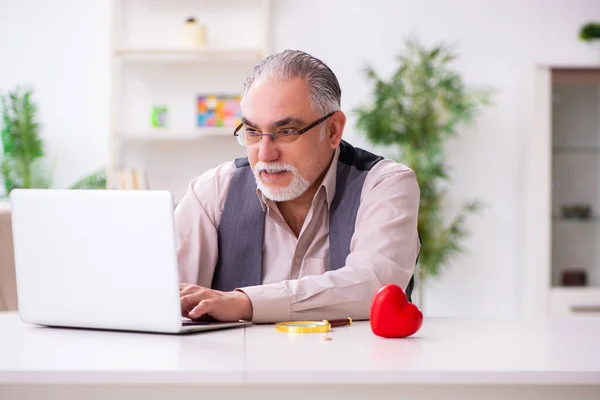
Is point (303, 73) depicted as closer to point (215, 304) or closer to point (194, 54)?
point (215, 304)

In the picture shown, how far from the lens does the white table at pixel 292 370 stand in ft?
3.45

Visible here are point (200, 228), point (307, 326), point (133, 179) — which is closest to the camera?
point (307, 326)

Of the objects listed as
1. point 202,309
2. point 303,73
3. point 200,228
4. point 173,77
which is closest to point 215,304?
point 202,309

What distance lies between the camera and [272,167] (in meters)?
2.10

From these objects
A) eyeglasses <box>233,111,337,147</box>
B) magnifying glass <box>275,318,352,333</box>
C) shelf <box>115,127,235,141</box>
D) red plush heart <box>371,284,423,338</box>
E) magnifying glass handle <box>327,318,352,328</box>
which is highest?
shelf <box>115,127,235,141</box>

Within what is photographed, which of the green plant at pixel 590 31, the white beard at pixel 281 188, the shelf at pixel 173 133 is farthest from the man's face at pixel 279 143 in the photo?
the green plant at pixel 590 31

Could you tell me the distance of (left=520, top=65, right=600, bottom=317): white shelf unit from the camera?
15.7ft

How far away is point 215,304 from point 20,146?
3.51m

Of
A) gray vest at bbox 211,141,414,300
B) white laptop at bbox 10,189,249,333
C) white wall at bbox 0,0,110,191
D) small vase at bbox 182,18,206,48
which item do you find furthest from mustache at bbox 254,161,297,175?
white wall at bbox 0,0,110,191

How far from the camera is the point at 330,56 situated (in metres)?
5.07

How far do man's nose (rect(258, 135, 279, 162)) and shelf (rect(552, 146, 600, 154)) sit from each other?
3188 millimetres

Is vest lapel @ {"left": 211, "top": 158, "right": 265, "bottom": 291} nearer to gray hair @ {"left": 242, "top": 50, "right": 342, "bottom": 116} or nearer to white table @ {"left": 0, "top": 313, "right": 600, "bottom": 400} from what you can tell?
gray hair @ {"left": 242, "top": 50, "right": 342, "bottom": 116}

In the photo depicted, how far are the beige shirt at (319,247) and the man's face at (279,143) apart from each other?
0.20 feet

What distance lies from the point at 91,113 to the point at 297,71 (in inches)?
124
